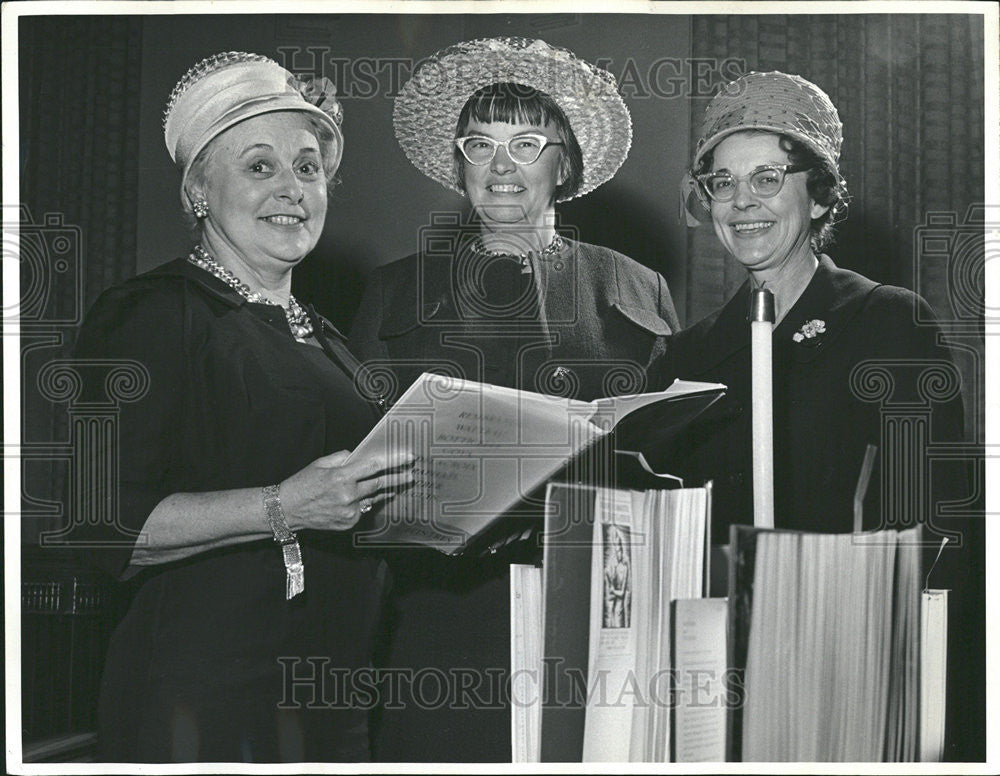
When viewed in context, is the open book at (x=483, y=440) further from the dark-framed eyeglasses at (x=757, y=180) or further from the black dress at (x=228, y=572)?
the dark-framed eyeglasses at (x=757, y=180)

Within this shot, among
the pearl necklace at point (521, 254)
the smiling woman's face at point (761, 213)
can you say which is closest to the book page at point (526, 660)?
the pearl necklace at point (521, 254)

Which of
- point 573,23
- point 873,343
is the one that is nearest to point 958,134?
point 873,343

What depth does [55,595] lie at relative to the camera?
215cm

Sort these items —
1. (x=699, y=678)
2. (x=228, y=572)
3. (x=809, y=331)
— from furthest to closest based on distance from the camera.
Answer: (x=809, y=331)
(x=228, y=572)
(x=699, y=678)

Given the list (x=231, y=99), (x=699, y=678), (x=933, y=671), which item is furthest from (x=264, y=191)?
(x=933, y=671)

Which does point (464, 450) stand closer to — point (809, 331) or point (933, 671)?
point (809, 331)

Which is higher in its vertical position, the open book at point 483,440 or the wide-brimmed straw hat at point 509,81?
the wide-brimmed straw hat at point 509,81

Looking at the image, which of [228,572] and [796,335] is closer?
[228,572]

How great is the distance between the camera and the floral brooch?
2127mm

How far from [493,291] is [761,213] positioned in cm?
53

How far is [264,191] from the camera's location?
2.13 meters

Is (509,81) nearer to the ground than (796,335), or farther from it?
farther from it

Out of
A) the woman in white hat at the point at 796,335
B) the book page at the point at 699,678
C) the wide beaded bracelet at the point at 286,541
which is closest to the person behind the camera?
the book page at the point at 699,678

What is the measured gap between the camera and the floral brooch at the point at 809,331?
213 centimetres
